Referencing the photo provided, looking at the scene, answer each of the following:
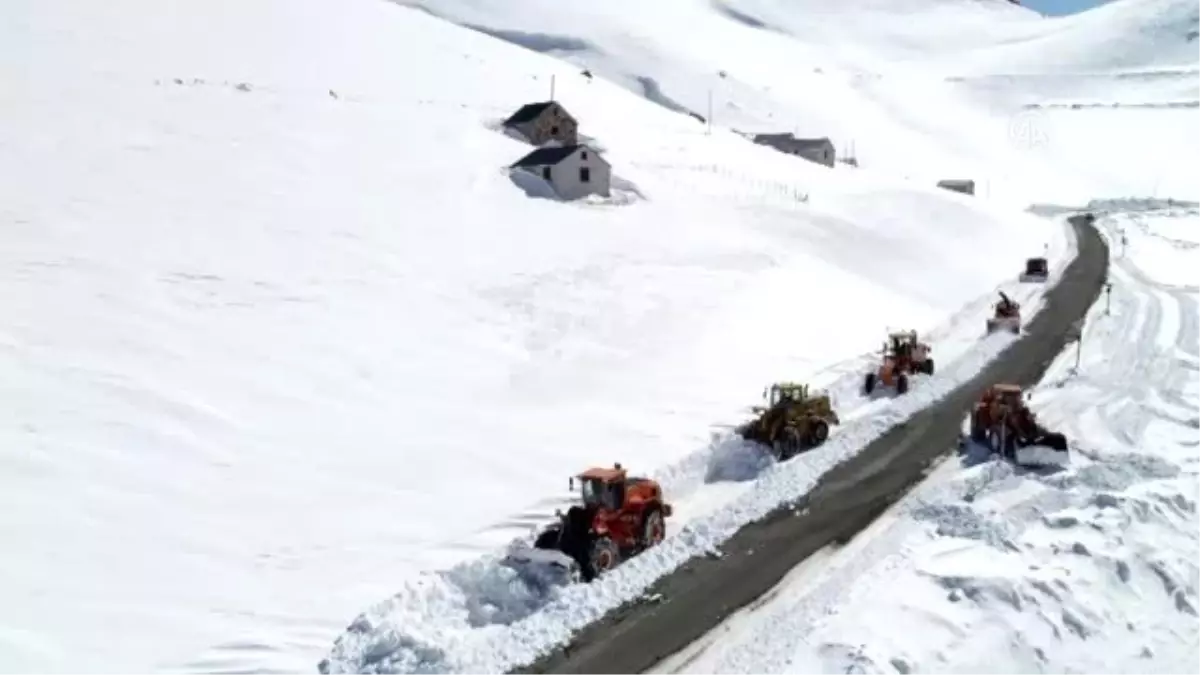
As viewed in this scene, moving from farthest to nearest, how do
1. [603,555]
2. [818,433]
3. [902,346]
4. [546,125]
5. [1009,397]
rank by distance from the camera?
1. [546,125]
2. [902,346]
3. [818,433]
4. [1009,397]
5. [603,555]

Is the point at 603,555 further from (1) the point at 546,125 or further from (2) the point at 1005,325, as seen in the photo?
(1) the point at 546,125

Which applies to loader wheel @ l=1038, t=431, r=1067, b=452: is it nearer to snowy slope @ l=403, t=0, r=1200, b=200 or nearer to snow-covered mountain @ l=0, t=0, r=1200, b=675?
snow-covered mountain @ l=0, t=0, r=1200, b=675

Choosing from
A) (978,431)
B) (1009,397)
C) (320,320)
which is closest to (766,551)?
(978,431)

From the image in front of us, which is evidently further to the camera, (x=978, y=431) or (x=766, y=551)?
(x=978, y=431)

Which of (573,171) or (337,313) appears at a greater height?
(573,171)

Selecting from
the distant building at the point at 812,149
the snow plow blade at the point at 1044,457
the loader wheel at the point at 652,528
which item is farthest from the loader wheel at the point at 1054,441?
the distant building at the point at 812,149

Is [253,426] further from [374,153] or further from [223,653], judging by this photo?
[374,153]

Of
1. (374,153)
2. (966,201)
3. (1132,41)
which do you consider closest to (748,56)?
(1132,41)
